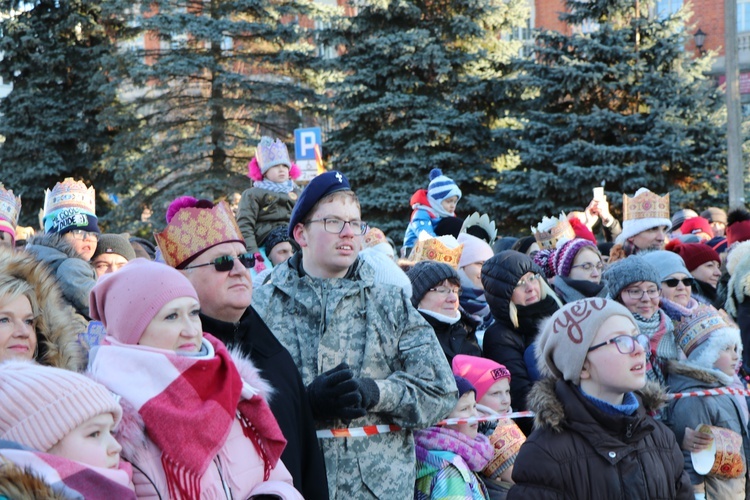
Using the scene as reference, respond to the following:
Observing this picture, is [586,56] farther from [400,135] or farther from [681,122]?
[400,135]

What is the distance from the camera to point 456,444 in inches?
193

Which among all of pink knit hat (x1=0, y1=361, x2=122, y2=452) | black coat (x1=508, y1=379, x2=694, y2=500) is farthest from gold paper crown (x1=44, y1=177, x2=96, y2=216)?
pink knit hat (x1=0, y1=361, x2=122, y2=452)

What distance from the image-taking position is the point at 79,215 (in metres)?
7.94

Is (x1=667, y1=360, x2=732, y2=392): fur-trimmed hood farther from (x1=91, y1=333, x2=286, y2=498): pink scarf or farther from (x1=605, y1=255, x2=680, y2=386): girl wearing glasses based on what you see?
(x1=91, y1=333, x2=286, y2=498): pink scarf

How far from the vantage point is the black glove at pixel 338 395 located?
12.8 feet

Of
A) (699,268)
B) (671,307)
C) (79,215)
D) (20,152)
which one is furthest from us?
(20,152)

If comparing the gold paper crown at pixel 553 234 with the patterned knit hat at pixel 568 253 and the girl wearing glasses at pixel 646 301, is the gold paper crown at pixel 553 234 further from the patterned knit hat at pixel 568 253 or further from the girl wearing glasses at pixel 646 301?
the girl wearing glasses at pixel 646 301

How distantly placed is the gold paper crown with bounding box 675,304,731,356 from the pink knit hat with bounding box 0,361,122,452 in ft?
14.8

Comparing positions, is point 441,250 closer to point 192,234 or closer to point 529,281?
point 529,281

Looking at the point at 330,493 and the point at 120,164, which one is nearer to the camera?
the point at 330,493

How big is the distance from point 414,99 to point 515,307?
15.0m

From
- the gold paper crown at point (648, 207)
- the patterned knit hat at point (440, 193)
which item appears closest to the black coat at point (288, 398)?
the gold paper crown at point (648, 207)

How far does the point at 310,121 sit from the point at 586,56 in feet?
26.1

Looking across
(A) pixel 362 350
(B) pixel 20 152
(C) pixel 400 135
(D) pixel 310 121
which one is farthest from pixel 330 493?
(B) pixel 20 152
